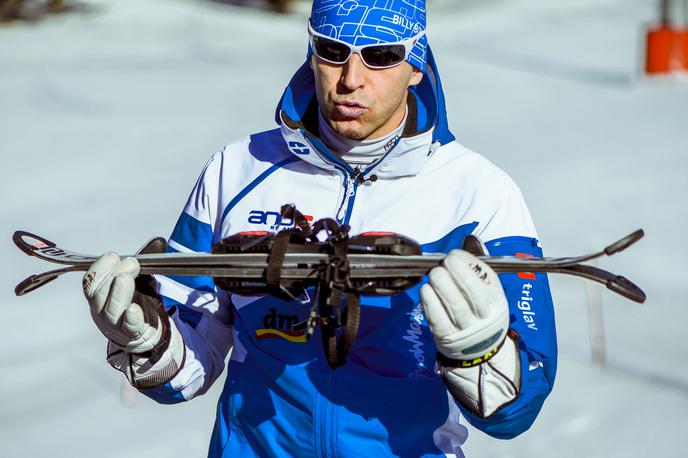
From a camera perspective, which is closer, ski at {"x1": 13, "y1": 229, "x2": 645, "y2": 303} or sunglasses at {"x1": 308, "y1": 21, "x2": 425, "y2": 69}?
ski at {"x1": 13, "y1": 229, "x2": 645, "y2": 303}

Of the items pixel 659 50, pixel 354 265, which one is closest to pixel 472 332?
pixel 354 265

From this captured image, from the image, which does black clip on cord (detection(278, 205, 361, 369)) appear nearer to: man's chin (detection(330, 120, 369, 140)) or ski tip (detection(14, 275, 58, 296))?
man's chin (detection(330, 120, 369, 140))

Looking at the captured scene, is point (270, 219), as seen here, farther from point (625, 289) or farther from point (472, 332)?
point (625, 289)

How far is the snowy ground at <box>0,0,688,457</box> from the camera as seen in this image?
17.4ft

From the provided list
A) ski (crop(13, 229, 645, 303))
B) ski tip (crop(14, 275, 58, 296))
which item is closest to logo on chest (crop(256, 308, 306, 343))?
ski (crop(13, 229, 645, 303))

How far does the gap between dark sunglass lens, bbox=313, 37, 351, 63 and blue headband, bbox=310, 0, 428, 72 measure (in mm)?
18

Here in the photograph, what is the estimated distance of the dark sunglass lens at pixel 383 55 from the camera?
247cm

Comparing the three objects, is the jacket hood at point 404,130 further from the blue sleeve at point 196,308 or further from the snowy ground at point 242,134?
the snowy ground at point 242,134

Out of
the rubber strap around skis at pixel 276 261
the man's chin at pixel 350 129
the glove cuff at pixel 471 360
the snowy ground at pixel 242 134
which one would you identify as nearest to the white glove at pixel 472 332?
the glove cuff at pixel 471 360

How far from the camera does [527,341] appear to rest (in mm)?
2318

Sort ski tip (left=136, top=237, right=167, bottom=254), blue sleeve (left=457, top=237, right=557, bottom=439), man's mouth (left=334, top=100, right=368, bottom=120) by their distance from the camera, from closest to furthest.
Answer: blue sleeve (left=457, top=237, right=557, bottom=439) < ski tip (left=136, top=237, right=167, bottom=254) < man's mouth (left=334, top=100, right=368, bottom=120)

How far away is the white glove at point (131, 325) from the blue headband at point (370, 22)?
0.76 metres

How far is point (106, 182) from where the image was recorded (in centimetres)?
859

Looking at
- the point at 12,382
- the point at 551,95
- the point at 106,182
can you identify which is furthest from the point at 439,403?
the point at 551,95
